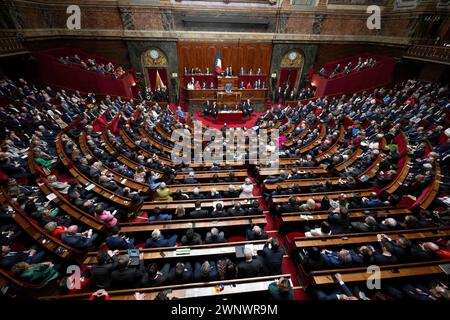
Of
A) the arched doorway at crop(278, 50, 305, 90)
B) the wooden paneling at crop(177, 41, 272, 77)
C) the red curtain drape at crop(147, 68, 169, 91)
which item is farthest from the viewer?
the arched doorway at crop(278, 50, 305, 90)

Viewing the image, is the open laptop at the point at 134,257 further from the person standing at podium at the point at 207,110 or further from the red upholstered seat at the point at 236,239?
the person standing at podium at the point at 207,110

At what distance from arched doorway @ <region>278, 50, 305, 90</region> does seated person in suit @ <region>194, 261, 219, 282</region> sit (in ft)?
48.6

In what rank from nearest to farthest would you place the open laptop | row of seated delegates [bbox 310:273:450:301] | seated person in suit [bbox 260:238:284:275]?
row of seated delegates [bbox 310:273:450:301] → the open laptop → seated person in suit [bbox 260:238:284:275]

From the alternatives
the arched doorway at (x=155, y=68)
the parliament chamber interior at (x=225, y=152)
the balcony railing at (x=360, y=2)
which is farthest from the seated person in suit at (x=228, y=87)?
the balcony railing at (x=360, y=2)

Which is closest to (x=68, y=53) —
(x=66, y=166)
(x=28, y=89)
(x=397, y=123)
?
(x=28, y=89)

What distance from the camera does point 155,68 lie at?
14.4 m

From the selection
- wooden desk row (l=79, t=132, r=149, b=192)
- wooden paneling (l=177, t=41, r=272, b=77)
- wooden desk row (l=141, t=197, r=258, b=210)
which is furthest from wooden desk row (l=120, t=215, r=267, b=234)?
wooden paneling (l=177, t=41, r=272, b=77)

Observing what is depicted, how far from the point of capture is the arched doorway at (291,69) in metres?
15.0

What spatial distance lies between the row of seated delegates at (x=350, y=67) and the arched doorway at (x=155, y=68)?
10.6m

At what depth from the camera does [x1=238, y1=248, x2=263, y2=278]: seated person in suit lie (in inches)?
144

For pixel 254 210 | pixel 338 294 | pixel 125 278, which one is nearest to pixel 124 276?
pixel 125 278

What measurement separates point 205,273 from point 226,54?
561 inches

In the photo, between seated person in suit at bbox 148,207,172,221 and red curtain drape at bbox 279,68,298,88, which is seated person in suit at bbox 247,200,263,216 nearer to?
seated person in suit at bbox 148,207,172,221

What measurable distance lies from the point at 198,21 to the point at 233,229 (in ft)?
44.6
